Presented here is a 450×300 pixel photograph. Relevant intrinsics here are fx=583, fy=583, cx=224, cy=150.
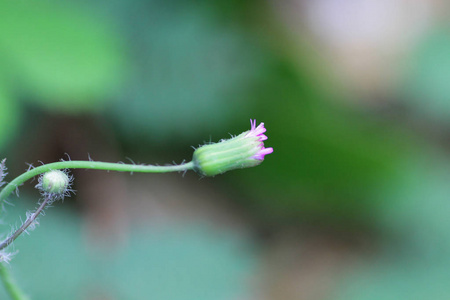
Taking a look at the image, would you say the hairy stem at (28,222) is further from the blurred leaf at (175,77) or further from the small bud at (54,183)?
the blurred leaf at (175,77)

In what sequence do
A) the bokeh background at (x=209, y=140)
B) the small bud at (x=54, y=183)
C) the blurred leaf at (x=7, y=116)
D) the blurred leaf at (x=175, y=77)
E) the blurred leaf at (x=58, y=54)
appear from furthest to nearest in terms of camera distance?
1. the blurred leaf at (x=175, y=77)
2. the bokeh background at (x=209, y=140)
3. the blurred leaf at (x=58, y=54)
4. the blurred leaf at (x=7, y=116)
5. the small bud at (x=54, y=183)

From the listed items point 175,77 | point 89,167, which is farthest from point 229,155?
point 175,77

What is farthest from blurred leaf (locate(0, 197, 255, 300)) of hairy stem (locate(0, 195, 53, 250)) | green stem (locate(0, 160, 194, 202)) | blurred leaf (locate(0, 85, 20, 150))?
green stem (locate(0, 160, 194, 202))

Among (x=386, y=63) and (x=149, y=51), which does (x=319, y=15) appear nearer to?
(x=386, y=63)

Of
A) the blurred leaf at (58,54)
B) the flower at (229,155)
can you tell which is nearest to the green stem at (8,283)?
the flower at (229,155)

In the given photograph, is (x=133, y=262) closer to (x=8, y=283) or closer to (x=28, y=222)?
(x=8, y=283)

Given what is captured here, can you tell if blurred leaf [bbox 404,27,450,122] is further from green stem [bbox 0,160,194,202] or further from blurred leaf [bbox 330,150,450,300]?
green stem [bbox 0,160,194,202]
